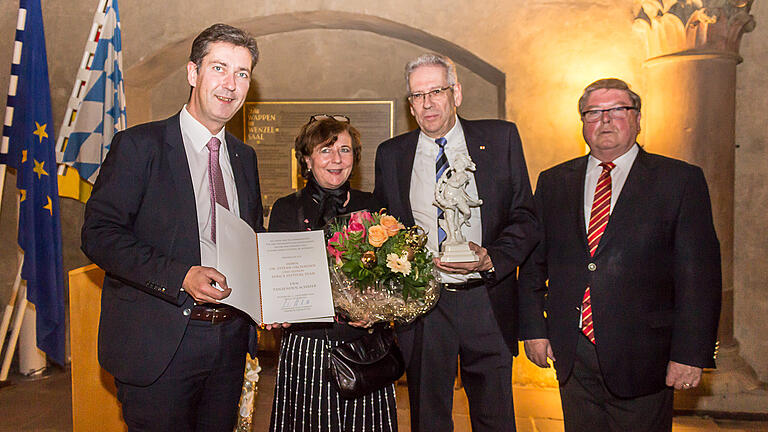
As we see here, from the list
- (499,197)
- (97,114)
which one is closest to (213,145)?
(499,197)

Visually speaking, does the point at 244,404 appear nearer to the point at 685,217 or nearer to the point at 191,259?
the point at 191,259

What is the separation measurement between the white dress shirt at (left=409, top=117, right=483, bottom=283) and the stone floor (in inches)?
78.6

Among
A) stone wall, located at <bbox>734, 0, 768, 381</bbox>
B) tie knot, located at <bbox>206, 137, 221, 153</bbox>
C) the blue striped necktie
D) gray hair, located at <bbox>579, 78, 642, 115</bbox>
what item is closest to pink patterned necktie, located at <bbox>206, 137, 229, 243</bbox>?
tie knot, located at <bbox>206, 137, 221, 153</bbox>

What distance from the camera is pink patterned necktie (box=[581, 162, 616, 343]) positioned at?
239 centimetres

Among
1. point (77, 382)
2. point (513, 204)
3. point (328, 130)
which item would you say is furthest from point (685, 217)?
point (77, 382)

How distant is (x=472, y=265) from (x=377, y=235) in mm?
481

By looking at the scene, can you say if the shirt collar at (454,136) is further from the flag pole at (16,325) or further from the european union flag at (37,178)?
the flag pole at (16,325)

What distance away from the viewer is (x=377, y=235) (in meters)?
2.10

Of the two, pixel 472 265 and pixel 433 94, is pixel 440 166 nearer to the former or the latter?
pixel 433 94

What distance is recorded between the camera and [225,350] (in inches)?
86.0

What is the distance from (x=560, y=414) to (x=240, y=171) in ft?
10.6

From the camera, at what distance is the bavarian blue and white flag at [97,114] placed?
13.8ft

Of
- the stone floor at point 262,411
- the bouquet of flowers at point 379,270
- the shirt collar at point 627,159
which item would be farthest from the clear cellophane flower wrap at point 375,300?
the stone floor at point 262,411

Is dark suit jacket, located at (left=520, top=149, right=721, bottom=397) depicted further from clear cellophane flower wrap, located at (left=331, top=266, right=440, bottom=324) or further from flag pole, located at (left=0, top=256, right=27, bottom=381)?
flag pole, located at (left=0, top=256, right=27, bottom=381)
